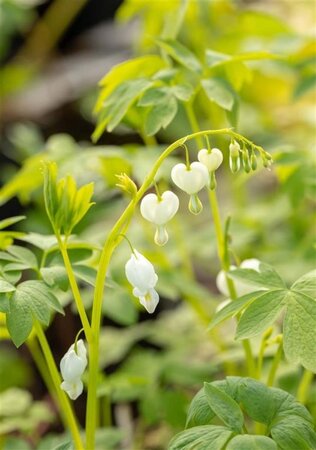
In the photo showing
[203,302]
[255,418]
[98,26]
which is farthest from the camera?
[98,26]

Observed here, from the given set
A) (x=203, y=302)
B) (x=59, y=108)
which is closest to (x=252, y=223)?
(x=203, y=302)

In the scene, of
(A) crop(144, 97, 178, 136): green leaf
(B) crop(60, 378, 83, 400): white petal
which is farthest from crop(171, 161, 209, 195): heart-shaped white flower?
(B) crop(60, 378, 83, 400): white petal

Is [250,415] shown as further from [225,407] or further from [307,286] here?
[307,286]

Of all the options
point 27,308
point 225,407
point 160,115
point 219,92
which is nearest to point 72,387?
point 27,308

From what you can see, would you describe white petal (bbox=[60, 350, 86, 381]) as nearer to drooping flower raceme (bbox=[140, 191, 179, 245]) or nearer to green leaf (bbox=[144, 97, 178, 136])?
drooping flower raceme (bbox=[140, 191, 179, 245])

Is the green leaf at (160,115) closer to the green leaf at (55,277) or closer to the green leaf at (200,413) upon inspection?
the green leaf at (55,277)

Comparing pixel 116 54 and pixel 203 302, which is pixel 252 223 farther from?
pixel 116 54
